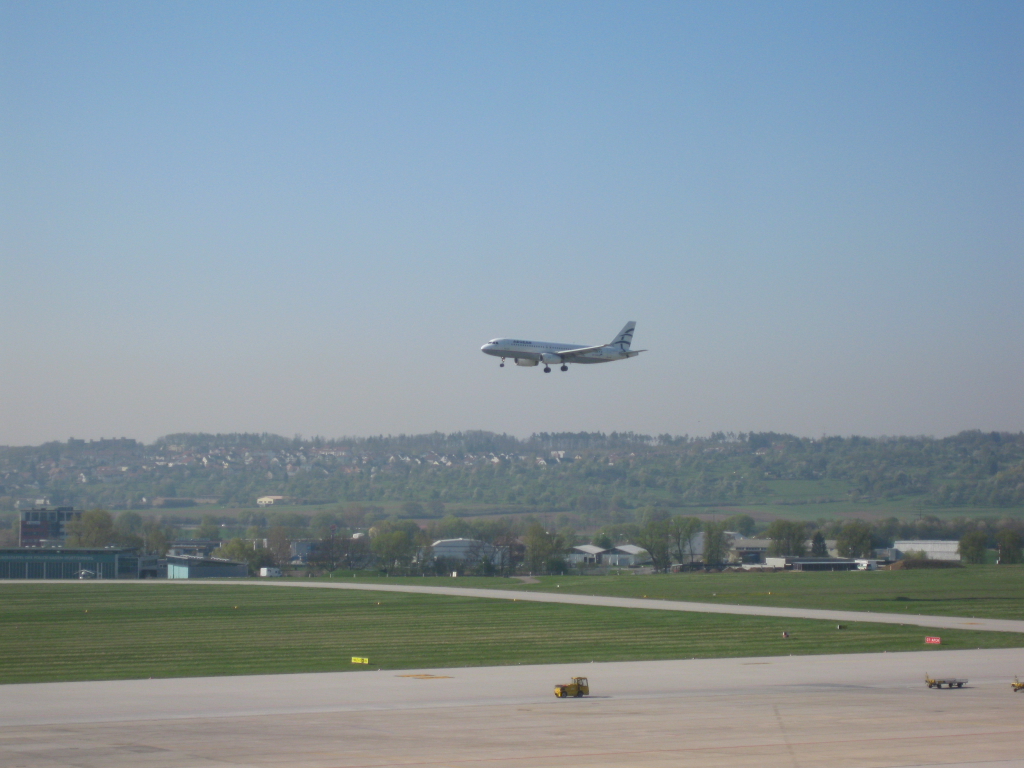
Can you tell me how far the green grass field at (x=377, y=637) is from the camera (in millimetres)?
45594

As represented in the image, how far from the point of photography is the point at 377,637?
55.9 meters

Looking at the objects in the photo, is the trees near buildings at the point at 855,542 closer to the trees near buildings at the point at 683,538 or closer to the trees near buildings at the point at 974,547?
the trees near buildings at the point at 974,547

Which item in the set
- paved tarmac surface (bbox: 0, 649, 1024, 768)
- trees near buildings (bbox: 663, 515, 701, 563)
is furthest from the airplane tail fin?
trees near buildings (bbox: 663, 515, 701, 563)

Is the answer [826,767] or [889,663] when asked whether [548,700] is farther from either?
[889,663]

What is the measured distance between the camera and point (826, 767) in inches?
908

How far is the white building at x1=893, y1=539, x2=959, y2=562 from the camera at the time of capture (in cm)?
18450

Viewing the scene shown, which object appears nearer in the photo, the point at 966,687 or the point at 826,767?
the point at 826,767

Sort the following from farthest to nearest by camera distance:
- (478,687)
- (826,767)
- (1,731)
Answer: (478,687), (1,731), (826,767)

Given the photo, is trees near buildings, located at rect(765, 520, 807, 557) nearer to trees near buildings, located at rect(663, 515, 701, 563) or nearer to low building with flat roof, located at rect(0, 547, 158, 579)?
trees near buildings, located at rect(663, 515, 701, 563)

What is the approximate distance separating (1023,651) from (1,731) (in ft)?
123

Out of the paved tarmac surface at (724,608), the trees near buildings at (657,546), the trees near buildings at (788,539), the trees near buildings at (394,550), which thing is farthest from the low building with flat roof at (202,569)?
the trees near buildings at (788,539)

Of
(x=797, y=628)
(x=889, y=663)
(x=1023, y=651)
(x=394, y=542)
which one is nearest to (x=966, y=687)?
(x=889, y=663)

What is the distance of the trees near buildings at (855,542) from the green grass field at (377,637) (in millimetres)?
109117

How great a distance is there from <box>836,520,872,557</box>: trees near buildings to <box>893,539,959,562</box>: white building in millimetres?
8384
